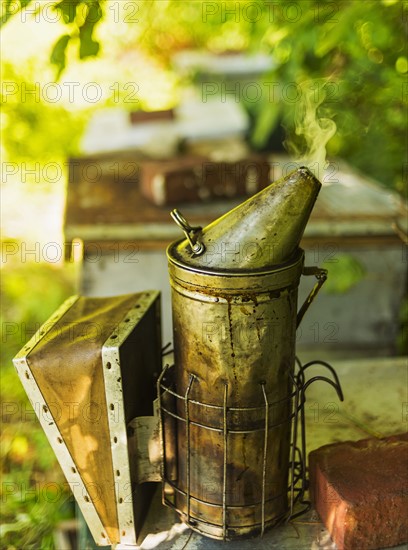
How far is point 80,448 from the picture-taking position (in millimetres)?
1942

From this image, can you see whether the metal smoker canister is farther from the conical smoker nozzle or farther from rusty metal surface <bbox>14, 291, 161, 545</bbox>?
rusty metal surface <bbox>14, 291, 161, 545</bbox>

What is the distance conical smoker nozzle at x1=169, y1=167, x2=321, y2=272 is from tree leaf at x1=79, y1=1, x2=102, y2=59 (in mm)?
1069

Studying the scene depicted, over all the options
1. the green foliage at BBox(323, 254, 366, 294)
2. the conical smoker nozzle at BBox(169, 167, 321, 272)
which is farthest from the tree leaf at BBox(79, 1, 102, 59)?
the green foliage at BBox(323, 254, 366, 294)

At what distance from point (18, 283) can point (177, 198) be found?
8.49 ft

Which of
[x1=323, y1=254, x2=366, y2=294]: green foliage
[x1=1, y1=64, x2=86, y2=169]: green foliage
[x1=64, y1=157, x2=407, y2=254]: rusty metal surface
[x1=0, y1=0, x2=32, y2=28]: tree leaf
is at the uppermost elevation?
[x1=0, y1=0, x2=32, y2=28]: tree leaf

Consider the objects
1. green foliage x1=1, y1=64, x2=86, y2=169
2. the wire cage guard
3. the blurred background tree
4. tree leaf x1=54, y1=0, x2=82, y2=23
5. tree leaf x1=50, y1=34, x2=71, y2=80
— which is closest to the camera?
the wire cage guard

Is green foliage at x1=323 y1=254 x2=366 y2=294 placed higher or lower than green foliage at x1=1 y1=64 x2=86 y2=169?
lower

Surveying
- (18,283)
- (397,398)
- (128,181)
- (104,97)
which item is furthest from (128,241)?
(104,97)

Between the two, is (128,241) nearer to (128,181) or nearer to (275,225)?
(128,181)

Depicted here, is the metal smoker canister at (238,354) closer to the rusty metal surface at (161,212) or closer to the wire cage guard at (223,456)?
the wire cage guard at (223,456)

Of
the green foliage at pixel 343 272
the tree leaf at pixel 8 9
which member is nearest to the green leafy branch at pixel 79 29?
the tree leaf at pixel 8 9

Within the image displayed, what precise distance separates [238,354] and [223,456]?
34 cm

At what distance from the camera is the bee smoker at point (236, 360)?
176cm

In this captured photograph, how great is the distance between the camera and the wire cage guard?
6.16 ft
